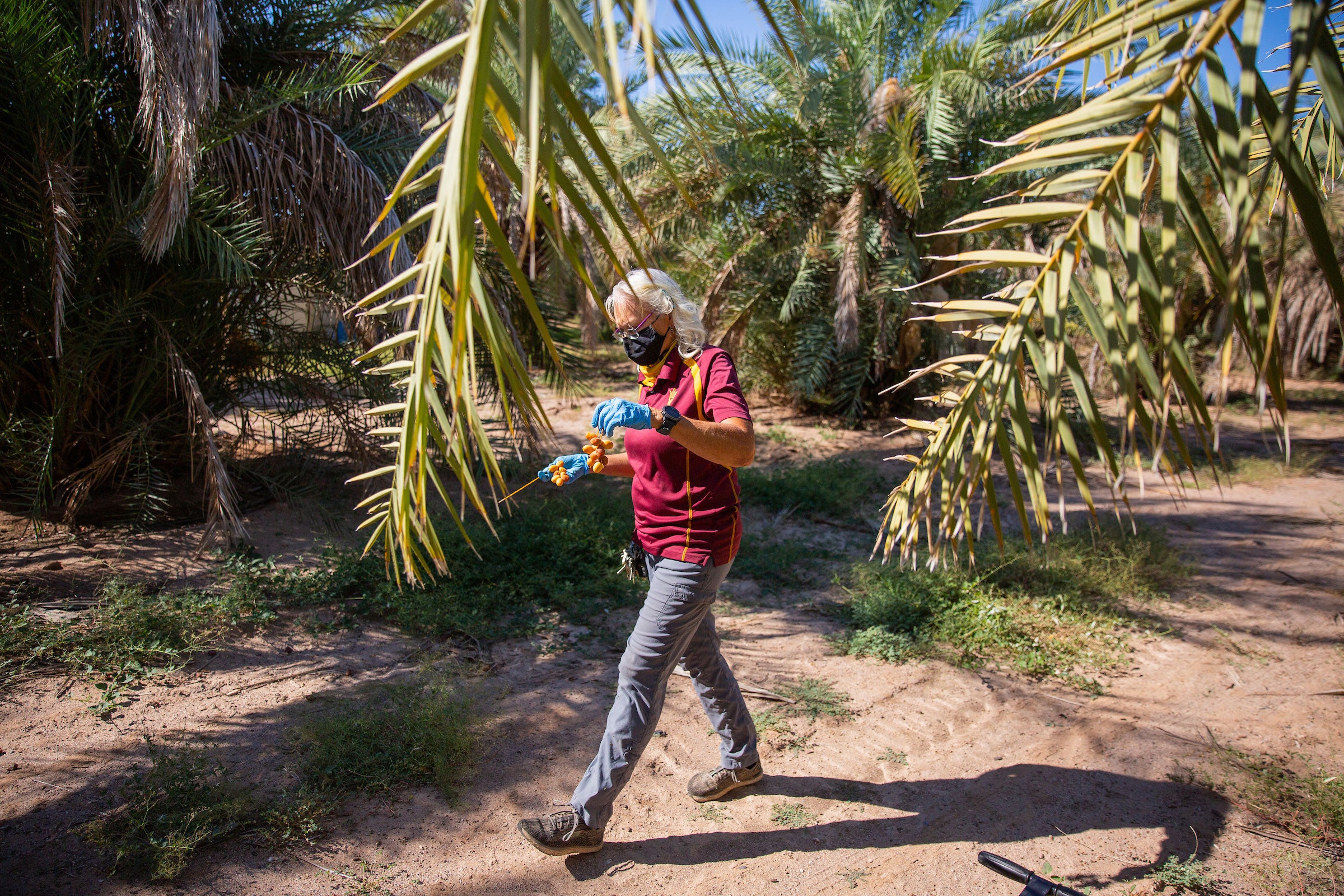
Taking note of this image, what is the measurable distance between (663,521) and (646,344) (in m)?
0.58

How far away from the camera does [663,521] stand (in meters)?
2.66

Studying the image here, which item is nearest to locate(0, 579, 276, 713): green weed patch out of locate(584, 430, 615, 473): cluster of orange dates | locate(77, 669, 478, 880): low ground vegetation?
locate(77, 669, 478, 880): low ground vegetation

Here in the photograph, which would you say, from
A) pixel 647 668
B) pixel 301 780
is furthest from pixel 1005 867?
pixel 301 780

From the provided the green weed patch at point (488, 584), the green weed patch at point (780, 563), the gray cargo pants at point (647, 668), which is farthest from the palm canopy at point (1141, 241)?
the green weed patch at point (780, 563)

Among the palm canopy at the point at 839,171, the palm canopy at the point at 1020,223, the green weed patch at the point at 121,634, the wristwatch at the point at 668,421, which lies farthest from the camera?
the palm canopy at the point at 839,171

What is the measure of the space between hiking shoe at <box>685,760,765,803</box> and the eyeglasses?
66.6 inches

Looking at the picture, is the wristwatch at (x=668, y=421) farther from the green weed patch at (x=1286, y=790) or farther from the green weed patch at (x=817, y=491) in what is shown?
the green weed patch at (x=817, y=491)

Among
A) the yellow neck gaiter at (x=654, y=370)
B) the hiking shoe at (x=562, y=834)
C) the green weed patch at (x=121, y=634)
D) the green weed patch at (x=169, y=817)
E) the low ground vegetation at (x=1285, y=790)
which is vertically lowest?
the low ground vegetation at (x=1285, y=790)

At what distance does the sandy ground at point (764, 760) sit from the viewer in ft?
8.80

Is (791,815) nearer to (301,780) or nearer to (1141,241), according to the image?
(301,780)

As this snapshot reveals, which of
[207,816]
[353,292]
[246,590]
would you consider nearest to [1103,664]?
[207,816]

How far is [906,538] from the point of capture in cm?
206

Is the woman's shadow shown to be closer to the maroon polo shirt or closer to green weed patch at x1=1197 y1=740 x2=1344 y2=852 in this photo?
green weed patch at x1=1197 y1=740 x2=1344 y2=852

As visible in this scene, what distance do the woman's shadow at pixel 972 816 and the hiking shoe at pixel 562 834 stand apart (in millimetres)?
81
